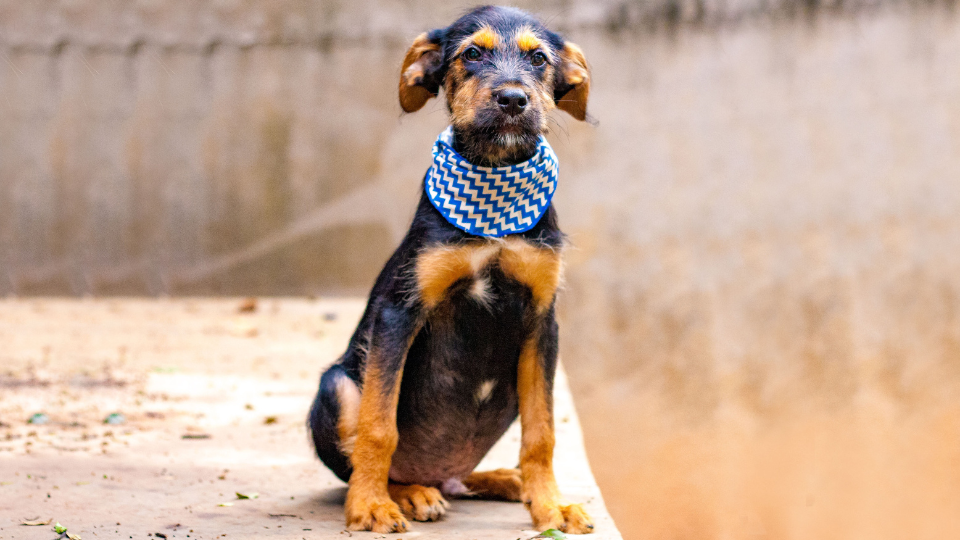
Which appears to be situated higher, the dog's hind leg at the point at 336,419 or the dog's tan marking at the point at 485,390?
the dog's tan marking at the point at 485,390

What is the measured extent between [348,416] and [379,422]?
248mm

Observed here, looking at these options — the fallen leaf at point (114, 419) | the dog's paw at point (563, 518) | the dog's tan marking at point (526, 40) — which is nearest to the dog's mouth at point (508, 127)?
the dog's tan marking at point (526, 40)

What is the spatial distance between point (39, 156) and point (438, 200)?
10865 millimetres

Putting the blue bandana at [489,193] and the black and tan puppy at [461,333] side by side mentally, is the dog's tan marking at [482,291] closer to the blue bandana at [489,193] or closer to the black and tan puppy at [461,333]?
the black and tan puppy at [461,333]

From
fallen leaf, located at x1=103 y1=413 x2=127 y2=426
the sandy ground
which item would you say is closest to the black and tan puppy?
the sandy ground

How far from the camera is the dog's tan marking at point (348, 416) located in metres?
3.54

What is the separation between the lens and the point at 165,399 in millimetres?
6188

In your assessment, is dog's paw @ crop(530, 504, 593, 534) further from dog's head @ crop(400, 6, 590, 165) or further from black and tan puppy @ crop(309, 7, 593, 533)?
dog's head @ crop(400, 6, 590, 165)

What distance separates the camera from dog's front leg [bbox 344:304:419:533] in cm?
336

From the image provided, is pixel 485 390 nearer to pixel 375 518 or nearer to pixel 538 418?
pixel 538 418

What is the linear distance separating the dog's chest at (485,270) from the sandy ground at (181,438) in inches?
36.0

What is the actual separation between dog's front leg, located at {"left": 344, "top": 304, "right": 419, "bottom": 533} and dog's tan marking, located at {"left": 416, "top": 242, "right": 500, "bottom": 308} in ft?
0.38

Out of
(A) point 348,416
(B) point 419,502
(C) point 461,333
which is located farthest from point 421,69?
(B) point 419,502

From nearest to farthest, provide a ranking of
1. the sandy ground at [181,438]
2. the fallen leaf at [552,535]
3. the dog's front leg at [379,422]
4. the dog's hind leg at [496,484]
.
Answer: the fallen leaf at [552,535] < the dog's front leg at [379,422] < the sandy ground at [181,438] < the dog's hind leg at [496,484]
